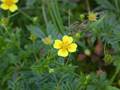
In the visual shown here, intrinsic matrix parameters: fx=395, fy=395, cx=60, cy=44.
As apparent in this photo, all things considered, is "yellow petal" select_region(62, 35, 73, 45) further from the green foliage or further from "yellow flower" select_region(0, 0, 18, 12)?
"yellow flower" select_region(0, 0, 18, 12)

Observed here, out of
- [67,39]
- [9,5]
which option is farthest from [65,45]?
[9,5]

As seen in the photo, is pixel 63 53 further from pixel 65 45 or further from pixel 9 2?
pixel 9 2

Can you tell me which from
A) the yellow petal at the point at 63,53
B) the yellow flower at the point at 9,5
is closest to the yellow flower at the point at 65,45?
the yellow petal at the point at 63,53

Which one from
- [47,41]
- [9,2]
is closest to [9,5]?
[9,2]

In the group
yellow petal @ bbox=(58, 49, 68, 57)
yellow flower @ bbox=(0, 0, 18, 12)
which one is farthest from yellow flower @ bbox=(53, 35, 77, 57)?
yellow flower @ bbox=(0, 0, 18, 12)

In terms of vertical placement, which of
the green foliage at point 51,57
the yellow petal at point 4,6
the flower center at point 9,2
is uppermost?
the flower center at point 9,2

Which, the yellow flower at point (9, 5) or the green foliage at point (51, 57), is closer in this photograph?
the green foliage at point (51, 57)

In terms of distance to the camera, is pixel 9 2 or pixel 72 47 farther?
pixel 9 2

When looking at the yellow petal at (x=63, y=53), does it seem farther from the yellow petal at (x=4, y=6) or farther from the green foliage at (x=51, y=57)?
the yellow petal at (x=4, y=6)

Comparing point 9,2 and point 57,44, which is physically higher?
point 9,2
